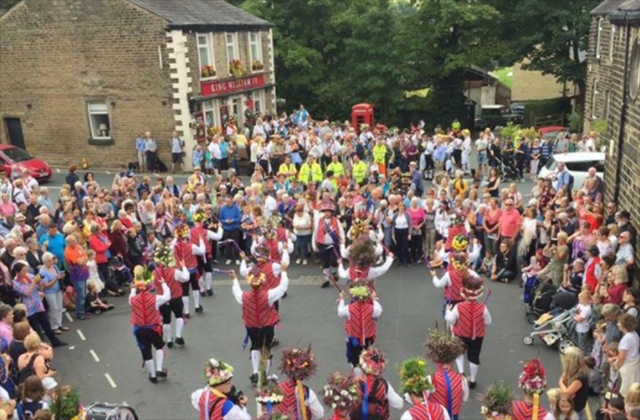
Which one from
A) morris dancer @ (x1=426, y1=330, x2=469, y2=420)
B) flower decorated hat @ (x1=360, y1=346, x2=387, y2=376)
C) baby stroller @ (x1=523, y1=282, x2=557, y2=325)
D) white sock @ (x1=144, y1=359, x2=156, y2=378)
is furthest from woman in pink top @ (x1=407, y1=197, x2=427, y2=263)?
flower decorated hat @ (x1=360, y1=346, x2=387, y2=376)

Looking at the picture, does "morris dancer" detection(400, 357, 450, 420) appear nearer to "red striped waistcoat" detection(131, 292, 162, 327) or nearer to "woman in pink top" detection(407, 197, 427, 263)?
"red striped waistcoat" detection(131, 292, 162, 327)

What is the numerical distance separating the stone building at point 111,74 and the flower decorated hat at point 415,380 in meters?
19.5

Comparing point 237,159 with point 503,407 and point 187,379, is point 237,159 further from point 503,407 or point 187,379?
point 503,407

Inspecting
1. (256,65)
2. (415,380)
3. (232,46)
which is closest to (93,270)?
(415,380)

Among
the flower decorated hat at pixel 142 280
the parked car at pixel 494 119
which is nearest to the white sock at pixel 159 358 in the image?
the flower decorated hat at pixel 142 280

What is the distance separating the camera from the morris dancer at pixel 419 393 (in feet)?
19.5

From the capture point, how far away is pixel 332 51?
1428 inches

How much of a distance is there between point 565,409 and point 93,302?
8.71 meters

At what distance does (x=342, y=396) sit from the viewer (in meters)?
6.05

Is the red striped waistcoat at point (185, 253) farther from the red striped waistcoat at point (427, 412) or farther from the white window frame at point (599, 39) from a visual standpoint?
the white window frame at point (599, 39)

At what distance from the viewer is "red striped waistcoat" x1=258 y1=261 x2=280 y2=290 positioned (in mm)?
9188

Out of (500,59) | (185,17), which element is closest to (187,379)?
(185,17)

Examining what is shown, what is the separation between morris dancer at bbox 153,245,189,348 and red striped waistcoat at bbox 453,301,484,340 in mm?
4114

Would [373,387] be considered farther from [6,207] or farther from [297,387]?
[6,207]
